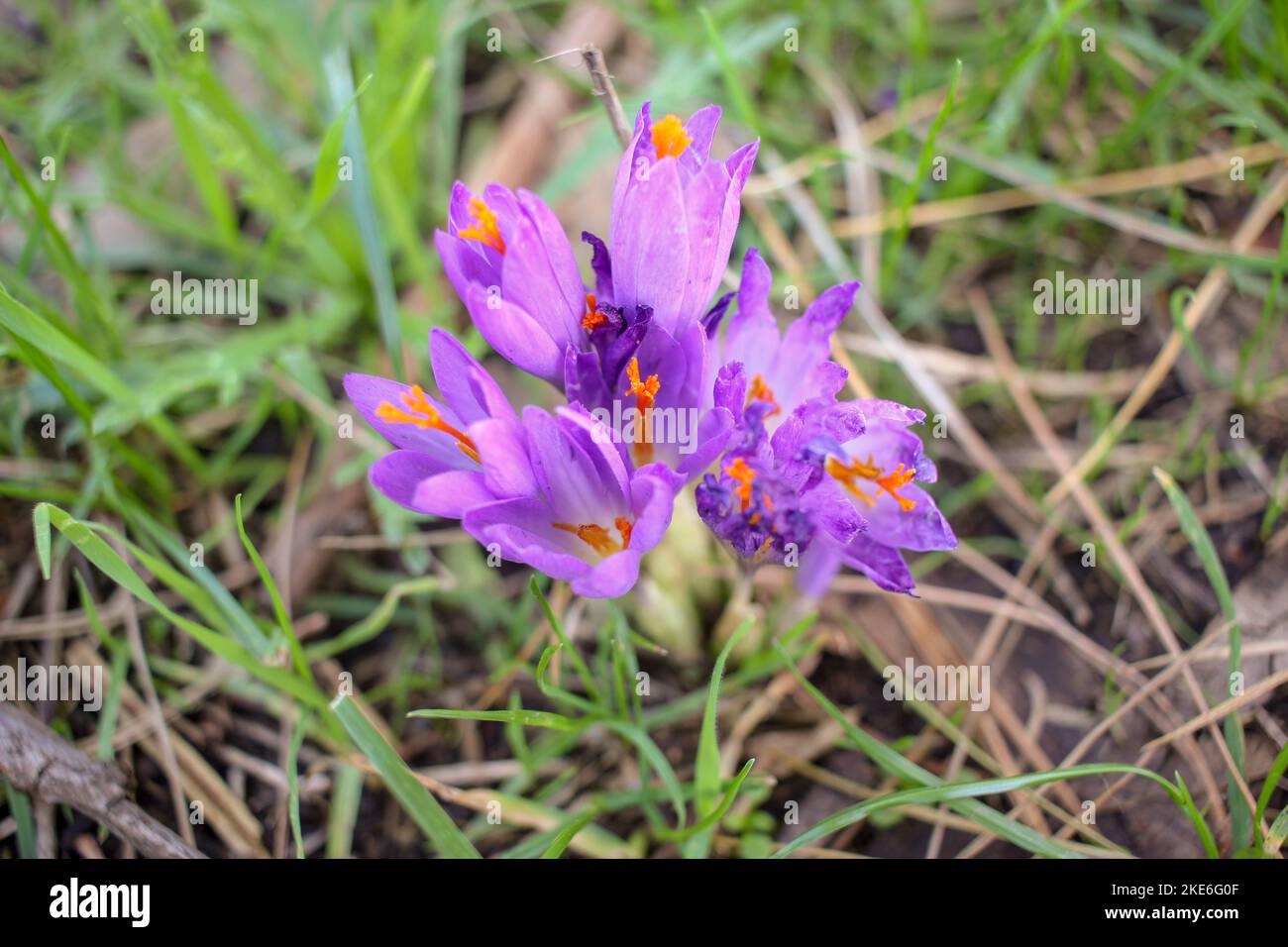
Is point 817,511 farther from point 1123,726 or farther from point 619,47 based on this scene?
point 619,47

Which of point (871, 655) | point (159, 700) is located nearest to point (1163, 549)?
point (871, 655)

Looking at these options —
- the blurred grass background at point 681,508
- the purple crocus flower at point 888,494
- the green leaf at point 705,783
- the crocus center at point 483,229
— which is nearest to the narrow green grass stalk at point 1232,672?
the blurred grass background at point 681,508

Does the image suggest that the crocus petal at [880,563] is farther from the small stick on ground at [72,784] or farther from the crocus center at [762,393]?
the small stick on ground at [72,784]

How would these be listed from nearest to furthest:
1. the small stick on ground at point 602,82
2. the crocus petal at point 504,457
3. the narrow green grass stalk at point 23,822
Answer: the crocus petal at point 504,457 < the small stick on ground at point 602,82 < the narrow green grass stalk at point 23,822

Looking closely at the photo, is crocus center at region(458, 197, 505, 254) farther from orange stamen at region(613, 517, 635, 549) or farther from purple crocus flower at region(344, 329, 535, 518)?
orange stamen at region(613, 517, 635, 549)

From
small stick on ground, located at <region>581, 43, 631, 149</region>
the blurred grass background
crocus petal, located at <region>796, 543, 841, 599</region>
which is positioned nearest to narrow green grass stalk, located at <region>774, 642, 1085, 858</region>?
the blurred grass background
